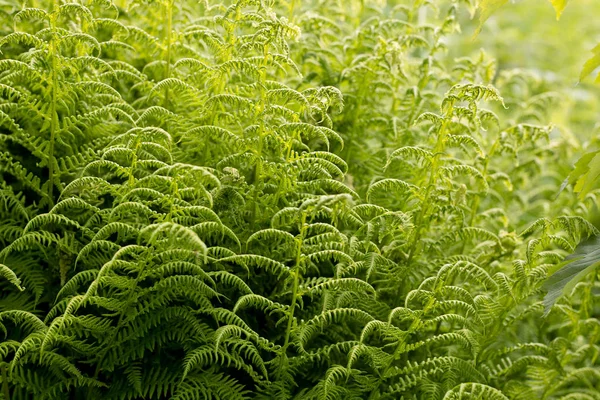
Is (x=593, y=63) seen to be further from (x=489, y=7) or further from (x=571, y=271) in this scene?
(x=571, y=271)

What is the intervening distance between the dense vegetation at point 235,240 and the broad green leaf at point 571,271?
0.46 feet

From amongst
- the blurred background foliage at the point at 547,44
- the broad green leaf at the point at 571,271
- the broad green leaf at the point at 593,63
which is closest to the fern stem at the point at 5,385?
the broad green leaf at the point at 571,271

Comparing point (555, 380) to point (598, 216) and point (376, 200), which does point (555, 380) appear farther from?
point (598, 216)

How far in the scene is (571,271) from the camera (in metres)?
1.72

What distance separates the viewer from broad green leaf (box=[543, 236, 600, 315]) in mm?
1603

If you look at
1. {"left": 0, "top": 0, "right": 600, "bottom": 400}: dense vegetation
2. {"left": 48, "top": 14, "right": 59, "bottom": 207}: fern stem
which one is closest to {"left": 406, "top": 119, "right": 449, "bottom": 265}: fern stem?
{"left": 0, "top": 0, "right": 600, "bottom": 400}: dense vegetation

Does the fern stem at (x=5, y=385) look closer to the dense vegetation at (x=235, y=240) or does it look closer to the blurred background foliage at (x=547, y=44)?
the dense vegetation at (x=235, y=240)

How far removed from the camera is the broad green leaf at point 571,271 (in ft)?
5.26

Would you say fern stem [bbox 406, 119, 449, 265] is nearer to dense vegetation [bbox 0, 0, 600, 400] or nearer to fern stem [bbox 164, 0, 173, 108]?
dense vegetation [bbox 0, 0, 600, 400]

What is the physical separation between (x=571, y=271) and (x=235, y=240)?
3.16 feet

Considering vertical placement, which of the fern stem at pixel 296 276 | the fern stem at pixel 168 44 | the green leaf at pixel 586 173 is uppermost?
the fern stem at pixel 168 44

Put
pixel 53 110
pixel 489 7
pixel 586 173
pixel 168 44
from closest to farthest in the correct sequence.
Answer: pixel 489 7, pixel 586 173, pixel 53 110, pixel 168 44

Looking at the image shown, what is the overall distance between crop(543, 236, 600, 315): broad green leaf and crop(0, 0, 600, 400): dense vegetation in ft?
0.46

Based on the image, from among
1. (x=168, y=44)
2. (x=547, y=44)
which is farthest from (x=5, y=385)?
(x=547, y=44)
